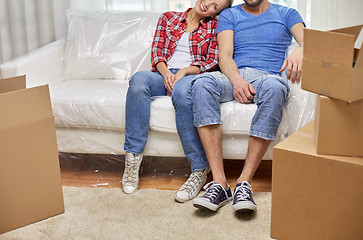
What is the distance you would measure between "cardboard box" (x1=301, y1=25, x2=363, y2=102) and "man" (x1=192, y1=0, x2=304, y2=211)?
0.59 metres

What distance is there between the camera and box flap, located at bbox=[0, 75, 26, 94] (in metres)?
1.39

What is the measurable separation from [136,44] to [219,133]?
2.51ft

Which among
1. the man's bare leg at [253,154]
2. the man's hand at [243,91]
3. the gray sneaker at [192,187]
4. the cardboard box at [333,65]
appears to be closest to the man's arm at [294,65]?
the man's hand at [243,91]

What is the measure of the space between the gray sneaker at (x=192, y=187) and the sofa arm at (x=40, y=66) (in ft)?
3.02

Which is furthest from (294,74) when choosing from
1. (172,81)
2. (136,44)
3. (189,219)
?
(136,44)

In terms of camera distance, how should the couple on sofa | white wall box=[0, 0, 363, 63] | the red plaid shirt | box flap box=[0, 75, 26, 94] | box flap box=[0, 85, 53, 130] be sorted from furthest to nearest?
white wall box=[0, 0, 363, 63] < the red plaid shirt < the couple on sofa < box flap box=[0, 75, 26, 94] < box flap box=[0, 85, 53, 130]

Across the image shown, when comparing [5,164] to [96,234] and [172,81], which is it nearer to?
[96,234]

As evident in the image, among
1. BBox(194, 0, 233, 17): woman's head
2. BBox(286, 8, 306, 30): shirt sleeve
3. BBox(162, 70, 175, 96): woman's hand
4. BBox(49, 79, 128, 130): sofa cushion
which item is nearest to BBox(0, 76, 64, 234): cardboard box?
BBox(49, 79, 128, 130): sofa cushion

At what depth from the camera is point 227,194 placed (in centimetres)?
181

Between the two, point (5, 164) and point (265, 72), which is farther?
point (265, 72)

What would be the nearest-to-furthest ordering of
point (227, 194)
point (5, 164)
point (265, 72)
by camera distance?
point (5, 164) < point (227, 194) < point (265, 72)

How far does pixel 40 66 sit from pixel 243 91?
3.40 ft

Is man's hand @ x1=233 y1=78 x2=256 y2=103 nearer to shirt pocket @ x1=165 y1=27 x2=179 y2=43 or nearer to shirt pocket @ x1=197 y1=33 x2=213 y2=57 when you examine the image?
shirt pocket @ x1=197 y1=33 x2=213 y2=57

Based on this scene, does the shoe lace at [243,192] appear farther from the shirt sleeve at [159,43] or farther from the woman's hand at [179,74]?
the shirt sleeve at [159,43]
